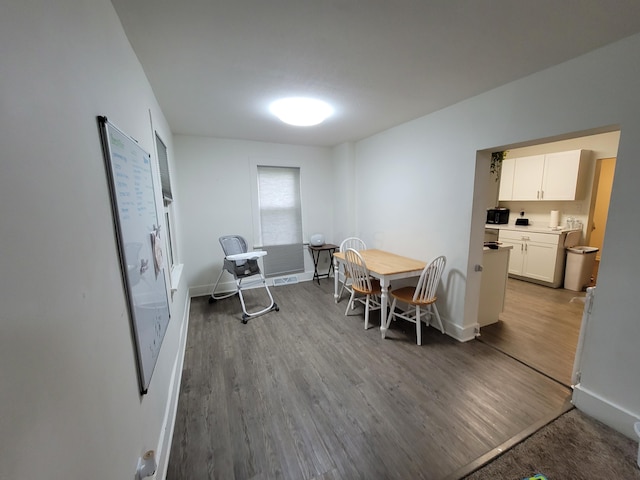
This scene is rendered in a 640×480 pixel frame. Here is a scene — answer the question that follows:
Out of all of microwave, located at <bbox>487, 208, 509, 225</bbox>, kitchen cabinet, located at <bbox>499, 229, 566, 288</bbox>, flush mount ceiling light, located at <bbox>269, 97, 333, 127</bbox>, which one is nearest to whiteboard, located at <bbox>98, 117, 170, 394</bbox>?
flush mount ceiling light, located at <bbox>269, 97, 333, 127</bbox>

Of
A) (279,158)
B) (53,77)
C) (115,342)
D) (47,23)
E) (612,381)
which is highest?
(279,158)

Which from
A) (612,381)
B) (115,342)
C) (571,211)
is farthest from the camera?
(571,211)

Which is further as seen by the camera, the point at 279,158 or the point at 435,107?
the point at 279,158

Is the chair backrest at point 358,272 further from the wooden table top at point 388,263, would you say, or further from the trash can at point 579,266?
the trash can at point 579,266

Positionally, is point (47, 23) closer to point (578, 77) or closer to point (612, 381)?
point (578, 77)

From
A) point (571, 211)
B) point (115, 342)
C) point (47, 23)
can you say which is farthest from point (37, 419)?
point (571, 211)

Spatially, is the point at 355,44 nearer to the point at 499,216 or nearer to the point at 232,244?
the point at 232,244

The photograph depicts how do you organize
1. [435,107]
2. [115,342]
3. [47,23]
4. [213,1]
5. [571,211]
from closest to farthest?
[47,23], [115,342], [213,1], [435,107], [571,211]

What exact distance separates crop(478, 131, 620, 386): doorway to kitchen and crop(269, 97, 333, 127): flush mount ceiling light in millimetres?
2331

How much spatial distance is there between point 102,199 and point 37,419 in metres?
0.68

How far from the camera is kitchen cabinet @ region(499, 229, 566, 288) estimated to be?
13.1ft

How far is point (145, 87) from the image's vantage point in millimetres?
1826

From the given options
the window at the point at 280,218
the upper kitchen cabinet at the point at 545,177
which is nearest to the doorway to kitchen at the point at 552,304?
the upper kitchen cabinet at the point at 545,177

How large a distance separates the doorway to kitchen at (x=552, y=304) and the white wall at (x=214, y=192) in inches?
130
